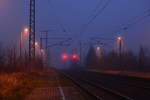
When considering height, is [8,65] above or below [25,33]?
below

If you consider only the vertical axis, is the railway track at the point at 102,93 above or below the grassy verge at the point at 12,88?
below

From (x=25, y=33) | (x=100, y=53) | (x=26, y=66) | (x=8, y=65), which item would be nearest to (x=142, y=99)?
(x=8, y=65)

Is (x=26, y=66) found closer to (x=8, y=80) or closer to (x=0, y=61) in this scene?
(x=0, y=61)

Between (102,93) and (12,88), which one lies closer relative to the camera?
(102,93)

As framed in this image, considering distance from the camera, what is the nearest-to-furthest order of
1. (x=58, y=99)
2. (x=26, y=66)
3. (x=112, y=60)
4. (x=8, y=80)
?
(x=58, y=99)
(x=8, y=80)
(x=26, y=66)
(x=112, y=60)

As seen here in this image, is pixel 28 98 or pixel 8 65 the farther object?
pixel 8 65

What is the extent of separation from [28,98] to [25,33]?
90.8ft

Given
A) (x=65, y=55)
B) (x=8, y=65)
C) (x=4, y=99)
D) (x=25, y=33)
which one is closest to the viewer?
(x=4, y=99)

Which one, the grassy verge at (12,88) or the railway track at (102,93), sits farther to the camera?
the railway track at (102,93)

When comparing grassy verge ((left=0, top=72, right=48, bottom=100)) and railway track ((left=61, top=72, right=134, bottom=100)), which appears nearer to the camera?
grassy verge ((left=0, top=72, right=48, bottom=100))

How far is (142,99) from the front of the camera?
65.6 ft

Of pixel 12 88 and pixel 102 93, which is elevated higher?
pixel 12 88

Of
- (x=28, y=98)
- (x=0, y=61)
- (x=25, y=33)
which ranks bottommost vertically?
(x=28, y=98)

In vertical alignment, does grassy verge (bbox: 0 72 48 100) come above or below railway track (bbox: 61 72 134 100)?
above
